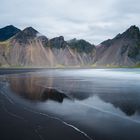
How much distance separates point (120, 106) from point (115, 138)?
989 cm

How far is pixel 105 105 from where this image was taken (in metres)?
24.1

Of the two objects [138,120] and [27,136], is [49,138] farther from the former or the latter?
[138,120]

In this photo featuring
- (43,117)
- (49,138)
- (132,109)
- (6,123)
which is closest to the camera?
(49,138)

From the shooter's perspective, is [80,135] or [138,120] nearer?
[80,135]

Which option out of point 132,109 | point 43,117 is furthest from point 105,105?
point 43,117

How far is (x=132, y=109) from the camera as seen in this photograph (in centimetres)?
2145

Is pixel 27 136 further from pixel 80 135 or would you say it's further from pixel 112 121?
pixel 112 121

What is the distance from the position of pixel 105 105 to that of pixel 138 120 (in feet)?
21.8

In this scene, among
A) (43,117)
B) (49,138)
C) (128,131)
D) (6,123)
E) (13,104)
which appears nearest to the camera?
(49,138)

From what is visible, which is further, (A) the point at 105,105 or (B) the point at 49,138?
(A) the point at 105,105

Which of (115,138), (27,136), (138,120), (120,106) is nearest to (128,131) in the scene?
(115,138)

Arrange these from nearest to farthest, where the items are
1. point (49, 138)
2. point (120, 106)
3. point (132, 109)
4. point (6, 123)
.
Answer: point (49, 138), point (6, 123), point (132, 109), point (120, 106)

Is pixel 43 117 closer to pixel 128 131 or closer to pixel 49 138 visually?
pixel 49 138

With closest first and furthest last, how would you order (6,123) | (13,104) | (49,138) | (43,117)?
(49,138) < (6,123) < (43,117) < (13,104)
